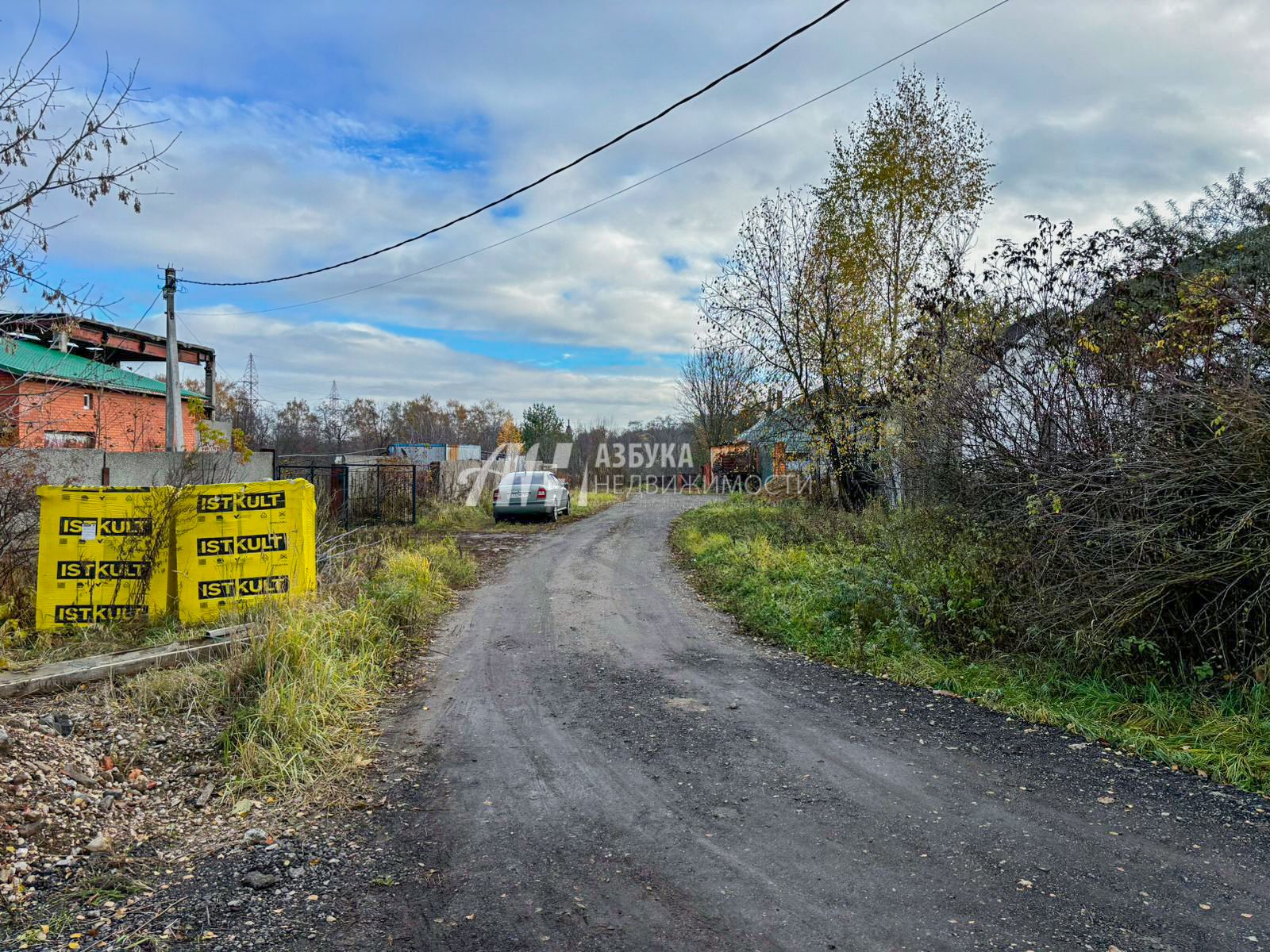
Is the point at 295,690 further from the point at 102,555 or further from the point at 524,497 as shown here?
the point at 524,497

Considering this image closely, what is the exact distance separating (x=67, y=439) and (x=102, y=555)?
1953 cm

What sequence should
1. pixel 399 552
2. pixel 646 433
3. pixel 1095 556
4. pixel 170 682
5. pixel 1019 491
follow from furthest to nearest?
pixel 646 433
pixel 399 552
pixel 1019 491
pixel 1095 556
pixel 170 682

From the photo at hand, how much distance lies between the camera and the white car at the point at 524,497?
20312 mm

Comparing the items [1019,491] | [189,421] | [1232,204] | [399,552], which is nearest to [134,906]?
[1019,491]

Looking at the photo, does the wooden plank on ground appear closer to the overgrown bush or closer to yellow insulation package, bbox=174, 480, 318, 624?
yellow insulation package, bbox=174, 480, 318, 624

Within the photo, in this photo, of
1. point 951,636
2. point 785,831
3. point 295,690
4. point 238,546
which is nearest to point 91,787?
point 295,690

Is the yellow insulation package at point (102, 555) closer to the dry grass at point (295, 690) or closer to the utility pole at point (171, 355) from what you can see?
the dry grass at point (295, 690)

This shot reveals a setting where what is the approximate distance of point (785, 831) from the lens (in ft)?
11.7

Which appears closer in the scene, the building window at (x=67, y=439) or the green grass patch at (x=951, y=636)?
the green grass patch at (x=951, y=636)

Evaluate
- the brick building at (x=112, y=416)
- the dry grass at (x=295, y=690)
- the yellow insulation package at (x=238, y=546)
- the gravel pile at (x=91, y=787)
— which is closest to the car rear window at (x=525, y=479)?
the brick building at (x=112, y=416)

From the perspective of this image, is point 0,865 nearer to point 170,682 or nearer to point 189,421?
point 170,682

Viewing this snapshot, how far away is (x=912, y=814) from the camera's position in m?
3.71

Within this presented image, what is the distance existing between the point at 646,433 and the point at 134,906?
5456cm

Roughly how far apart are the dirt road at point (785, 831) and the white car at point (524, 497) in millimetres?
14309
